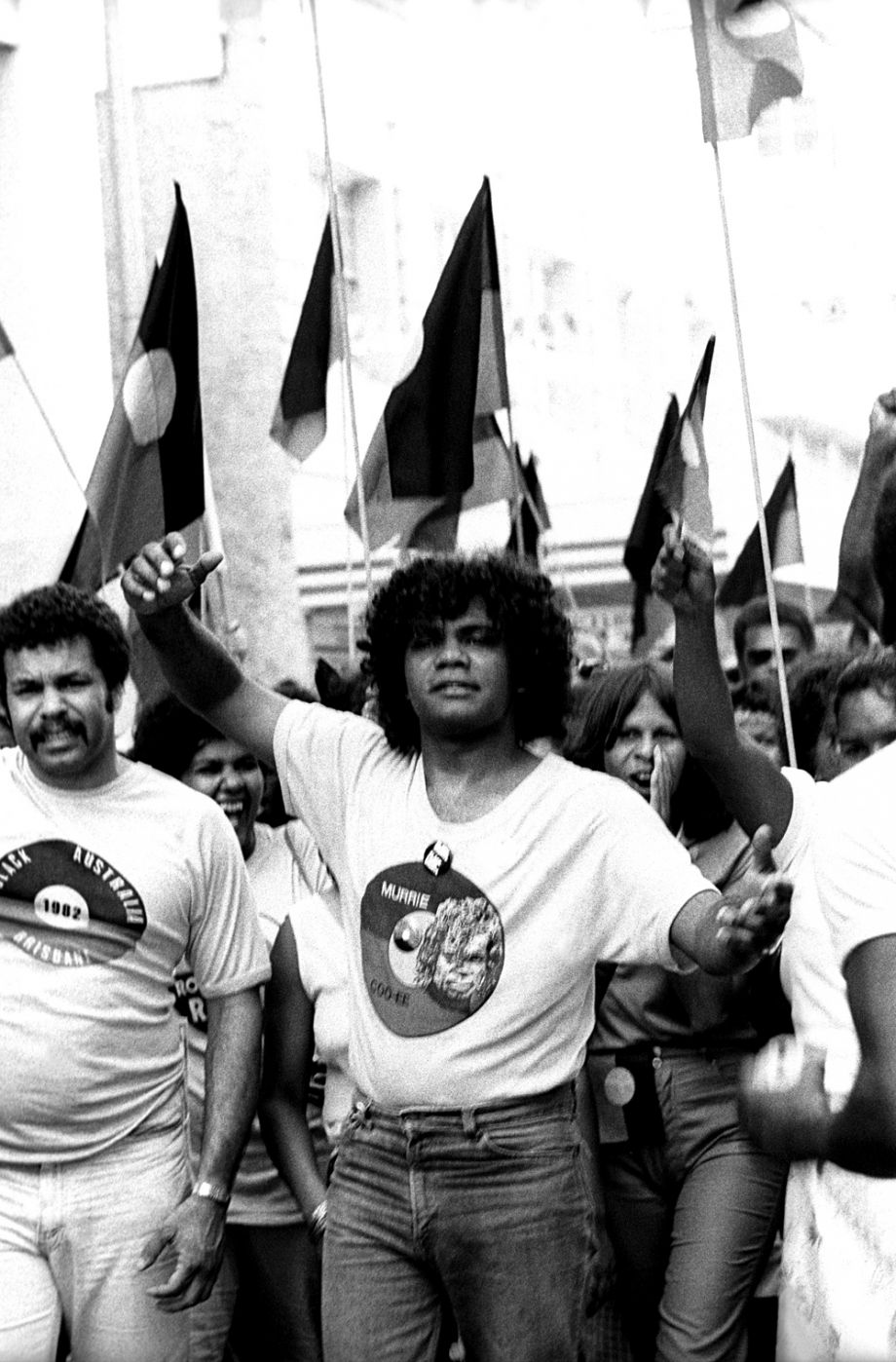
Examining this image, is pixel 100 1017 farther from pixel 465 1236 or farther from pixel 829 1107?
pixel 829 1107

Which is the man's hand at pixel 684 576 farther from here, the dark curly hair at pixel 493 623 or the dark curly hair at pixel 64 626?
the dark curly hair at pixel 64 626

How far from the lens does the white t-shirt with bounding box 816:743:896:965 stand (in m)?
2.83

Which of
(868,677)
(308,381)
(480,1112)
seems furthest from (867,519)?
(308,381)

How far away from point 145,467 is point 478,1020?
3499 mm

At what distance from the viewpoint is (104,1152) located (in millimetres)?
4867

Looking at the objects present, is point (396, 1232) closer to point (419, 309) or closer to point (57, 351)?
point (57, 351)

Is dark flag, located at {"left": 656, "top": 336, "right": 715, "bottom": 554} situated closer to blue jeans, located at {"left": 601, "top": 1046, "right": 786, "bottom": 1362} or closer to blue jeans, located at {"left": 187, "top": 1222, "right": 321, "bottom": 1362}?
blue jeans, located at {"left": 601, "top": 1046, "right": 786, "bottom": 1362}

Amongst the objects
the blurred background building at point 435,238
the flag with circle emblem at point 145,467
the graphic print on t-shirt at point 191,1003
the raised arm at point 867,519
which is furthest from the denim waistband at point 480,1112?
the blurred background building at point 435,238

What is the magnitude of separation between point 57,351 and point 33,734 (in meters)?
8.23

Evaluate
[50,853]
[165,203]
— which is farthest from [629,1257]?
[165,203]

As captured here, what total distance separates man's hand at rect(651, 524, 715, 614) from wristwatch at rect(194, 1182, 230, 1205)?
1464mm

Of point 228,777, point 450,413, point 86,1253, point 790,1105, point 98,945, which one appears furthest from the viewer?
point 450,413

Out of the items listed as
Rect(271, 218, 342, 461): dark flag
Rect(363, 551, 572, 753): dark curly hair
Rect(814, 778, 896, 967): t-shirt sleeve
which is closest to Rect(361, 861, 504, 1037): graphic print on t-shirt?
Rect(363, 551, 572, 753): dark curly hair

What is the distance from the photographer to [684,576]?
4484 mm
